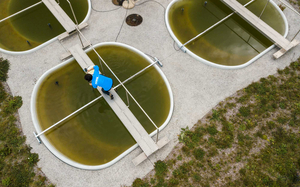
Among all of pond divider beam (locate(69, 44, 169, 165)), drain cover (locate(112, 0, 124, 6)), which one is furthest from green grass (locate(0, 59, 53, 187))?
drain cover (locate(112, 0, 124, 6))

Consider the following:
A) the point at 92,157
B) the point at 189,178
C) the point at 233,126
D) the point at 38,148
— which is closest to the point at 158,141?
the point at 189,178

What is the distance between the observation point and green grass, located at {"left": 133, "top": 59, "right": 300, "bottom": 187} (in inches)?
325

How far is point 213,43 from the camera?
38.1 ft

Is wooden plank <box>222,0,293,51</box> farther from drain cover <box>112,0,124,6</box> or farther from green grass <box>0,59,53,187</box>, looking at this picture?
green grass <box>0,59,53,187</box>

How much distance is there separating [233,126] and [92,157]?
630cm

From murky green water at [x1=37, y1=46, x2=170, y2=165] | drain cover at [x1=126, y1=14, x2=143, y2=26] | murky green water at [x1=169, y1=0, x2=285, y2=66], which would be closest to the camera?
murky green water at [x1=37, y1=46, x2=170, y2=165]

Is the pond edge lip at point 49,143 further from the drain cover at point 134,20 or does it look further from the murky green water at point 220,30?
the murky green water at point 220,30

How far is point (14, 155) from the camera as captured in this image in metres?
8.56

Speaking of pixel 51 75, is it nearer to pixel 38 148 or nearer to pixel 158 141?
pixel 38 148

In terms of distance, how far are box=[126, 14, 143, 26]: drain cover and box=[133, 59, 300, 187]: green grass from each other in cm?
655

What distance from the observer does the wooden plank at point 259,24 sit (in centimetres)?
1105

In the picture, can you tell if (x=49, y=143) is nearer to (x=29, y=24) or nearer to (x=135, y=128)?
(x=135, y=128)

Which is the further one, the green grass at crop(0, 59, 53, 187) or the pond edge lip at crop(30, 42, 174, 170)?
the pond edge lip at crop(30, 42, 174, 170)

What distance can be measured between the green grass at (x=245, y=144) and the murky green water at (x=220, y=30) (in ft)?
7.24
